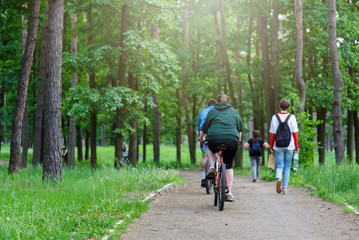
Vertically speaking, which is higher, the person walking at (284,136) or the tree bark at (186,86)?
the tree bark at (186,86)

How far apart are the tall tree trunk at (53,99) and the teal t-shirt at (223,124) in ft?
16.6

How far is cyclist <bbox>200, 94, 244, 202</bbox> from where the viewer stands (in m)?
7.84

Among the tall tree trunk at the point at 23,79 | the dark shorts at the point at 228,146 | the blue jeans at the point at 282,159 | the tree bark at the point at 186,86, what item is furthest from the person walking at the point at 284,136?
the tree bark at the point at 186,86

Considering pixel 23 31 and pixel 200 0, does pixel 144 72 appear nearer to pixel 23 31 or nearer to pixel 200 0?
pixel 23 31

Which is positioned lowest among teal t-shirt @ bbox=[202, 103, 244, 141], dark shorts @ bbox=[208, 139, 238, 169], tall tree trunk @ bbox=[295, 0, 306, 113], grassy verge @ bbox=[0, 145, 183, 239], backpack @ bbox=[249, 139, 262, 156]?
grassy verge @ bbox=[0, 145, 183, 239]

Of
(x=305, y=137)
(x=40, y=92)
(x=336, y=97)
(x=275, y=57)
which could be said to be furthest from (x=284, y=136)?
(x=40, y=92)

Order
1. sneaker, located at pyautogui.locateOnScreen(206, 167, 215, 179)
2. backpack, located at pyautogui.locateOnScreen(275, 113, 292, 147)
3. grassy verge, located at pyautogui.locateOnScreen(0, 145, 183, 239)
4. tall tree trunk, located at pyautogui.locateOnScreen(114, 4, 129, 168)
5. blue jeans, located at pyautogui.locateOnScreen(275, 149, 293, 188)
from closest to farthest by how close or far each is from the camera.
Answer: grassy verge, located at pyautogui.locateOnScreen(0, 145, 183, 239) → sneaker, located at pyautogui.locateOnScreen(206, 167, 215, 179) → backpack, located at pyautogui.locateOnScreen(275, 113, 292, 147) → blue jeans, located at pyautogui.locateOnScreen(275, 149, 293, 188) → tall tree trunk, located at pyautogui.locateOnScreen(114, 4, 129, 168)

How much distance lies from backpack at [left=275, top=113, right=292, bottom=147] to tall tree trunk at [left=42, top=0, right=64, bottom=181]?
572 centimetres

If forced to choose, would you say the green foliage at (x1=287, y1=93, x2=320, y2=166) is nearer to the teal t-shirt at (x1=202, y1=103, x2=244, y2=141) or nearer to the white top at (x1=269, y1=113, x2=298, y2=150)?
the white top at (x1=269, y1=113, x2=298, y2=150)

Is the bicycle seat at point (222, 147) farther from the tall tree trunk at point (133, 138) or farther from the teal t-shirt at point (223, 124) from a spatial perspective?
the tall tree trunk at point (133, 138)

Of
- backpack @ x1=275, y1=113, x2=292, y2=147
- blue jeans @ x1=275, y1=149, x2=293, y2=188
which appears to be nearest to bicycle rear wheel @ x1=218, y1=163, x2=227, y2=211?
backpack @ x1=275, y1=113, x2=292, y2=147

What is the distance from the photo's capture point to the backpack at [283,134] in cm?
980

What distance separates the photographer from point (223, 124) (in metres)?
7.91

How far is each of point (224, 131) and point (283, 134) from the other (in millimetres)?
2503
